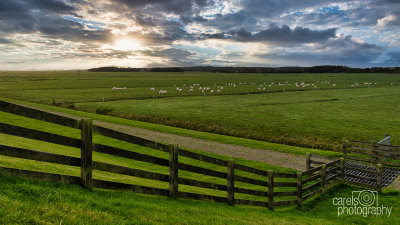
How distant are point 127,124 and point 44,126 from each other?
9.41m

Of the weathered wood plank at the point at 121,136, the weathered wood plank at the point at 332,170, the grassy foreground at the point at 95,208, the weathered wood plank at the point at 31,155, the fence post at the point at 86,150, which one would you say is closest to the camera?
the grassy foreground at the point at 95,208

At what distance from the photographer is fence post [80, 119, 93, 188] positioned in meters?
6.41

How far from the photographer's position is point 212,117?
40656 mm

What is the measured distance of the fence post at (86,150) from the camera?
6406 millimetres

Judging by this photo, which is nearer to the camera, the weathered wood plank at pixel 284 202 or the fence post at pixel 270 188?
the fence post at pixel 270 188

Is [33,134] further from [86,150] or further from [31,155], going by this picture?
[86,150]

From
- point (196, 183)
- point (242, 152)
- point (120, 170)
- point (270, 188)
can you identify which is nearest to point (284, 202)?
point (270, 188)

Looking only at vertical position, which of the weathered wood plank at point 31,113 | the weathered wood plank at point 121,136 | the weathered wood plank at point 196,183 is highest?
the weathered wood plank at point 31,113

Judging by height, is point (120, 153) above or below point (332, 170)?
above

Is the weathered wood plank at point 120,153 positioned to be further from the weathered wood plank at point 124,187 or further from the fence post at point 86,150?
the weathered wood plank at point 124,187

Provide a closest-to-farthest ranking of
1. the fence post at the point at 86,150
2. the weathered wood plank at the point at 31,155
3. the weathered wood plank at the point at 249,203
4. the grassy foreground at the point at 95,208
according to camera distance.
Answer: the grassy foreground at the point at 95,208, the weathered wood plank at the point at 31,155, the fence post at the point at 86,150, the weathered wood plank at the point at 249,203

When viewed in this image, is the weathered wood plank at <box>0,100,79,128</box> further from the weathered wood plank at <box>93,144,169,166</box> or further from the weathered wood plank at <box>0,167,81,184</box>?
the weathered wood plank at <box>0,167,81,184</box>

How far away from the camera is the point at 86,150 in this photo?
21.3 ft

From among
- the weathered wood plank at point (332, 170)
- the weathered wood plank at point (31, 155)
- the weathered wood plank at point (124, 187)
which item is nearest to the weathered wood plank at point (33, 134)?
the weathered wood plank at point (31, 155)
